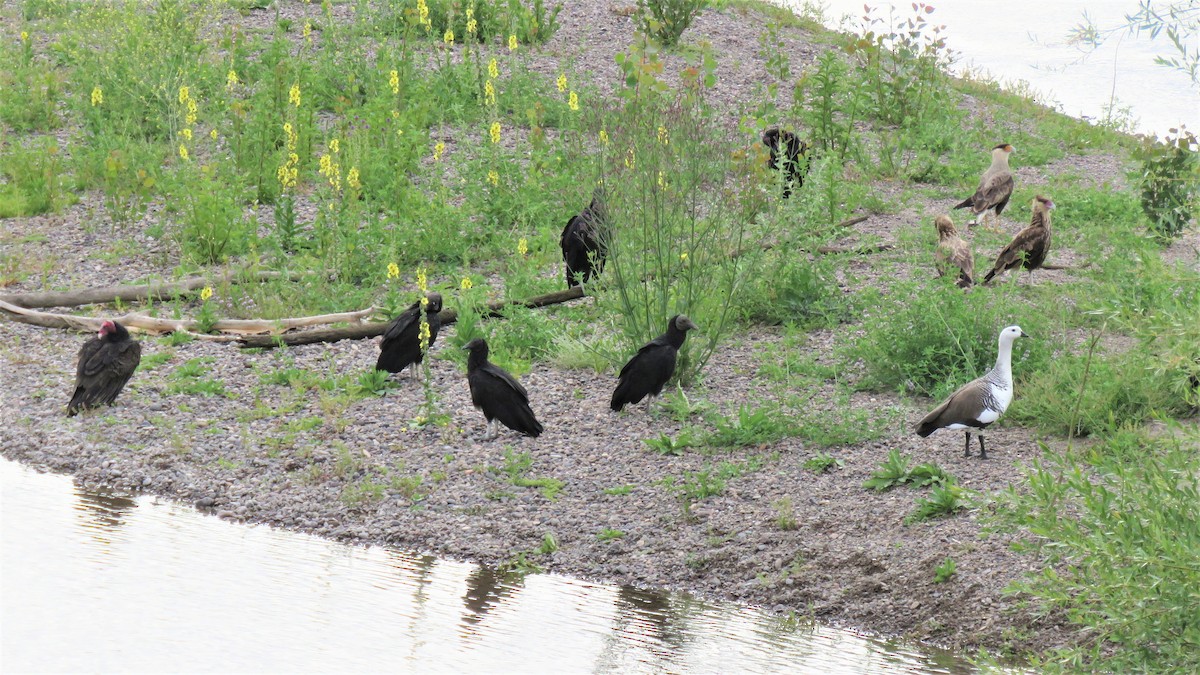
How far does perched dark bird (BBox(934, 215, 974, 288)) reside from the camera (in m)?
10.5

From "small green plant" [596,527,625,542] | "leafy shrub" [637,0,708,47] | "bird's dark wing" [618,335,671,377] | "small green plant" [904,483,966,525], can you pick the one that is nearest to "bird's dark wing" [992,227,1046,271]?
"bird's dark wing" [618,335,671,377]

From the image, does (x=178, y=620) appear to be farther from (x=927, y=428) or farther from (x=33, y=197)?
(x=33, y=197)

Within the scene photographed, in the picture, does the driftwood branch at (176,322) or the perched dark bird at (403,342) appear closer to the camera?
the perched dark bird at (403,342)

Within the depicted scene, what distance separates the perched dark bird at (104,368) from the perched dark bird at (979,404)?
5329 mm

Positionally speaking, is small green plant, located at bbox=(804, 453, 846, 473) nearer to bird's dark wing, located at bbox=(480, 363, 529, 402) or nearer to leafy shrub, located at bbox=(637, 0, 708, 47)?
bird's dark wing, located at bbox=(480, 363, 529, 402)

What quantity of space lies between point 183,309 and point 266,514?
3818 millimetres

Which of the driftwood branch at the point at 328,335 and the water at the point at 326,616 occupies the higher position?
the driftwood branch at the point at 328,335

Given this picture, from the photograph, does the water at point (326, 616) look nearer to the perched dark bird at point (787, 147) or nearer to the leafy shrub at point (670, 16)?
the perched dark bird at point (787, 147)

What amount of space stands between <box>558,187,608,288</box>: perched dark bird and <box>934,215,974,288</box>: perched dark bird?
2724 millimetres

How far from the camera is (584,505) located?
25.7 feet

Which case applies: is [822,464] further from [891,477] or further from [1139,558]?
[1139,558]

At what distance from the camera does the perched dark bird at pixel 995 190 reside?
12.9 m

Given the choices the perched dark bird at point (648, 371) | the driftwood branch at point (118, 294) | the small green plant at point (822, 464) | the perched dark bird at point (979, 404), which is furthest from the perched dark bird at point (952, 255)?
the driftwood branch at point (118, 294)

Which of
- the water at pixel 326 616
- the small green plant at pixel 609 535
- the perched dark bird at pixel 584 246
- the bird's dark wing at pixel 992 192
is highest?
the bird's dark wing at pixel 992 192
